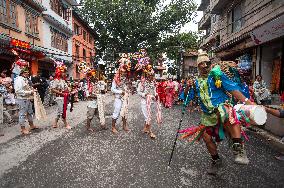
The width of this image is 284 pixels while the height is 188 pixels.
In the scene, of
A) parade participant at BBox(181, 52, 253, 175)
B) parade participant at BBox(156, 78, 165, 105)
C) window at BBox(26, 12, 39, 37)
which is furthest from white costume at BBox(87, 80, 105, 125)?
window at BBox(26, 12, 39, 37)

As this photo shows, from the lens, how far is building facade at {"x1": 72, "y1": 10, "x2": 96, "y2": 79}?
2930 cm

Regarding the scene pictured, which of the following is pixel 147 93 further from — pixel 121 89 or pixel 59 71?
pixel 59 71

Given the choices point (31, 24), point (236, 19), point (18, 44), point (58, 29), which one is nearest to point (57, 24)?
point (58, 29)

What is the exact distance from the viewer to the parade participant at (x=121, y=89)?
8.42 meters

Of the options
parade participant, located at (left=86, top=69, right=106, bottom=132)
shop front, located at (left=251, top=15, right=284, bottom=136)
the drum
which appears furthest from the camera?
shop front, located at (left=251, top=15, right=284, bottom=136)

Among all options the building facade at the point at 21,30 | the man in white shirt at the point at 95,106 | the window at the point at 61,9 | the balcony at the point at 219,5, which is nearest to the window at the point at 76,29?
the window at the point at 61,9

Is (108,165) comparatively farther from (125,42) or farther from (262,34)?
(125,42)

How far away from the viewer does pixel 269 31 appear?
11453mm

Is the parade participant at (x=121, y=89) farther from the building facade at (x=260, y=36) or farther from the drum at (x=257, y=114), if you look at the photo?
the building facade at (x=260, y=36)

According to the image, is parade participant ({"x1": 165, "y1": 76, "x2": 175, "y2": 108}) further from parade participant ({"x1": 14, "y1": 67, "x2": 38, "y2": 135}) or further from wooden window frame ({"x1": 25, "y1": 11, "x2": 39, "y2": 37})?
parade participant ({"x1": 14, "y1": 67, "x2": 38, "y2": 135})

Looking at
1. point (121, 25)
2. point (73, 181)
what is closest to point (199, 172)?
point (73, 181)

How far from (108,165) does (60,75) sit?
476 centimetres

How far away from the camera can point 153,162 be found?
5367 mm

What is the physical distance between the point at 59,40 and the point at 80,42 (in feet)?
24.6
